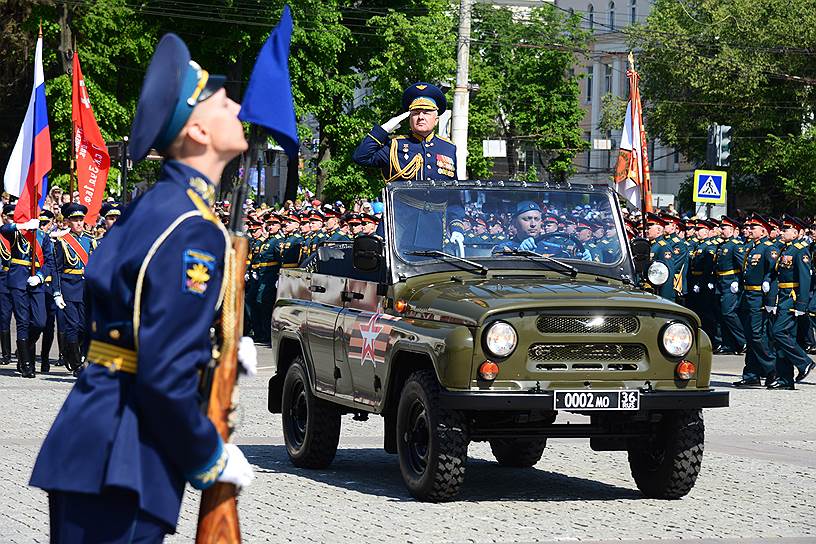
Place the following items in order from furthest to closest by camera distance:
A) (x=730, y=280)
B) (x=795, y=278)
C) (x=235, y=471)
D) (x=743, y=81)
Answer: (x=743, y=81)
(x=730, y=280)
(x=795, y=278)
(x=235, y=471)

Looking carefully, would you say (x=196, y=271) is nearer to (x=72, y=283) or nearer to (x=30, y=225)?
(x=72, y=283)

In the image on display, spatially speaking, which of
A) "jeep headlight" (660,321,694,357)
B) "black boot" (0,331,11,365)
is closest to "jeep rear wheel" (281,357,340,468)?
"jeep headlight" (660,321,694,357)

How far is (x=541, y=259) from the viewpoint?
11.4 metres

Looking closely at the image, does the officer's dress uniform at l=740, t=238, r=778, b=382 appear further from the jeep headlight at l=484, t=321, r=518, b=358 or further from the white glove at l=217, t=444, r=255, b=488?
the white glove at l=217, t=444, r=255, b=488

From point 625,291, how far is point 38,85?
15215 millimetres

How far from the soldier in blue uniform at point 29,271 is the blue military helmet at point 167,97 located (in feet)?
55.3

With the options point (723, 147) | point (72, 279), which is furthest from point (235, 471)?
point (723, 147)

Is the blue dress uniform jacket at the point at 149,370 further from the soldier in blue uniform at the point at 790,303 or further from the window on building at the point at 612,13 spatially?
the window on building at the point at 612,13

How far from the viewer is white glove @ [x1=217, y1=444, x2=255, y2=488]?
4.48 metres

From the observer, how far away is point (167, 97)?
14.9 feet

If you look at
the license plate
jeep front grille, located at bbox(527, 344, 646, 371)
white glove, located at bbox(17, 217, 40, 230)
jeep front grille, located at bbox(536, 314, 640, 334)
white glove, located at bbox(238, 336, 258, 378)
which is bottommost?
the license plate

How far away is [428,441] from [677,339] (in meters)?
1.66

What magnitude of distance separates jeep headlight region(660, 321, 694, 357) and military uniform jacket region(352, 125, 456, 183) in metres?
2.80

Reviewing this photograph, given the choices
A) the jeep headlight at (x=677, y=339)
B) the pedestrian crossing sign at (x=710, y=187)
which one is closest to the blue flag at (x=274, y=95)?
the jeep headlight at (x=677, y=339)
